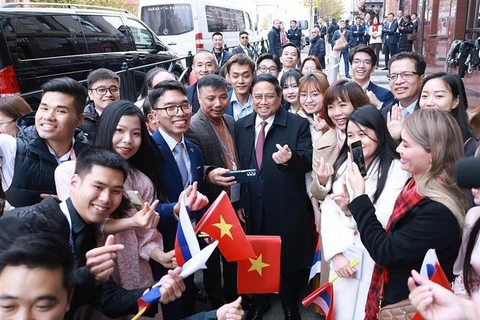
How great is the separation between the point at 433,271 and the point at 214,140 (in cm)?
184

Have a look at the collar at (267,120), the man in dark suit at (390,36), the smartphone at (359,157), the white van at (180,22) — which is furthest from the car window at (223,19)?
the smartphone at (359,157)

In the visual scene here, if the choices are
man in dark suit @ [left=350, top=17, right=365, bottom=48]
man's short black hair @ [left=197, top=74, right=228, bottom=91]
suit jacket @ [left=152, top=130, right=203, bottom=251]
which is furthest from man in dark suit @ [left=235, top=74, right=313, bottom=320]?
man in dark suit @ [left=350, top=17, right=365, bottom=48]

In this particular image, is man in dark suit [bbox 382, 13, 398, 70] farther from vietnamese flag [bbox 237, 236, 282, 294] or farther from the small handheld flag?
the small handheld flag

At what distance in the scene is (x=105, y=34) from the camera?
8070 millimetres

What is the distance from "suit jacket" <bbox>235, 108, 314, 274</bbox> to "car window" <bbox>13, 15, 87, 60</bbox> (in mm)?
4609

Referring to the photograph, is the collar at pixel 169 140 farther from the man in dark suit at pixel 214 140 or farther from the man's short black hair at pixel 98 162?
the man's short black hair at pixel 98 162

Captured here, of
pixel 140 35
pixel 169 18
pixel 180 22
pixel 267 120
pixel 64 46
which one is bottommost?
pixel 267 120

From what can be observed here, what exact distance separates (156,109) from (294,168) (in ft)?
3.20

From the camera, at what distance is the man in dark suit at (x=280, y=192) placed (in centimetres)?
297

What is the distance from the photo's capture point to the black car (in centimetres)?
579

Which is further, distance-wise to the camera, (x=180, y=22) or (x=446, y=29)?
(x=180, y=22)

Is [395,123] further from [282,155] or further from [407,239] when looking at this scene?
[407,239]

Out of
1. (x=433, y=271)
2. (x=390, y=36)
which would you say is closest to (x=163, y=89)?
(x=433, y=271)

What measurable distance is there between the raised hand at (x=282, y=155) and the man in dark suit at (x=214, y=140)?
1.35 ft
